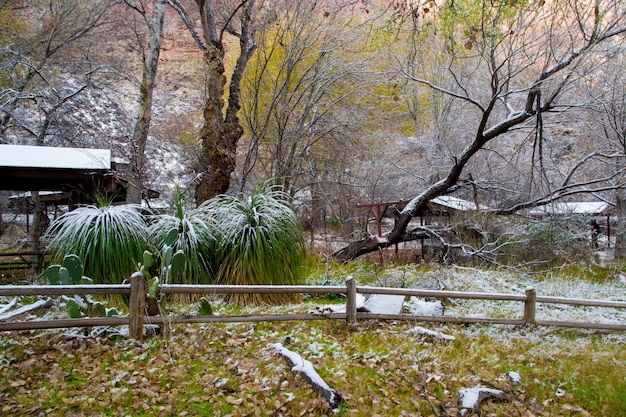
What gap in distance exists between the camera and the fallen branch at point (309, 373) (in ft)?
9.57

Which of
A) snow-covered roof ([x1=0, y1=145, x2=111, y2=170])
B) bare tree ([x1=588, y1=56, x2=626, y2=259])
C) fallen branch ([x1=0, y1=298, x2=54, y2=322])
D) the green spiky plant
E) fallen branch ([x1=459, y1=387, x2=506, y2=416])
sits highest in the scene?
bare tree ([x1=588, y1=56, x2=626, y2=259])

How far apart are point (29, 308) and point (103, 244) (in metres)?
0.93

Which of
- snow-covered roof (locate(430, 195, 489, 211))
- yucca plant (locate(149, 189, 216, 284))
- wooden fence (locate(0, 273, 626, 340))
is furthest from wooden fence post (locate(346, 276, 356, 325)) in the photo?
snow-covered roof (locate(430, 195, 489, 211))

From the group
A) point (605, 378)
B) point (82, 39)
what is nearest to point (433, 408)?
point (605, 378)

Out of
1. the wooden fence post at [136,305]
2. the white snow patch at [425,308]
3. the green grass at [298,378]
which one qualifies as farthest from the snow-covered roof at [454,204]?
the wooden fence post at [136,305]

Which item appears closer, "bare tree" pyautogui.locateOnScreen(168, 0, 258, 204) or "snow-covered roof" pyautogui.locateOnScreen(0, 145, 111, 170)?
"snow-covered roof" pyautogui.locateOnScreen(0, 145, 111, 170)

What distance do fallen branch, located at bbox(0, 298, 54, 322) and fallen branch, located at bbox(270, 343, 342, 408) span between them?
2.59 m

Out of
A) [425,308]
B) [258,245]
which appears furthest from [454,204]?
[258,245]

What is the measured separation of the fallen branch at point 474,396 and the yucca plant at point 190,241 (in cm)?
321

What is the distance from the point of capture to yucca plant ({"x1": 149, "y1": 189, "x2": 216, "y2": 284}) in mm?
5031

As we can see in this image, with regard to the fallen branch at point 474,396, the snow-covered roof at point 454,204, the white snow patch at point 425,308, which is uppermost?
the snow-covered roof at point 454,204

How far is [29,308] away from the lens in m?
4.27

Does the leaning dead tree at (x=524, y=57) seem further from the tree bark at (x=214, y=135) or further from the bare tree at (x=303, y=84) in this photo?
Result: the tree bark at (x=214, y=135)

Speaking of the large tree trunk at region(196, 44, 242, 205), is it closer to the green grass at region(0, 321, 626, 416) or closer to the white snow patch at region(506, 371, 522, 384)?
the green grass at region(0, 321, 626, 416)
